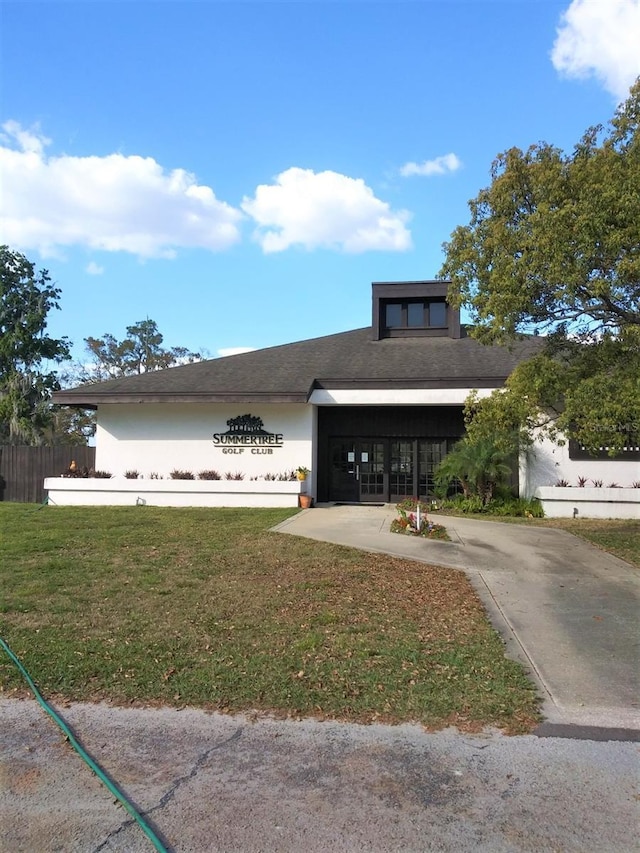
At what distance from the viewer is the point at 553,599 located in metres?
7.25

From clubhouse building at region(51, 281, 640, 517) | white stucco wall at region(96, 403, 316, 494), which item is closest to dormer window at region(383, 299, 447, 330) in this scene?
clubhouse building at region(51, 281, 640, 517)

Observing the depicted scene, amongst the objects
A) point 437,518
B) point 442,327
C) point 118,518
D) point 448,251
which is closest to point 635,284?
point 448,251

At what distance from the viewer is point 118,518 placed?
44.3ft

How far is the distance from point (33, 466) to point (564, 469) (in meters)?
15.3

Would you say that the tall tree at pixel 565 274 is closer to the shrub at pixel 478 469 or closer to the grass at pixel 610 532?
the grass at pixel 610 532

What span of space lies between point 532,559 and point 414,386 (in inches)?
315

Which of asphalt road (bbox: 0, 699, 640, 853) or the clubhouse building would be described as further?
the clubhouse building

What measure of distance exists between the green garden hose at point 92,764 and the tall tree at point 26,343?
28.1 metres

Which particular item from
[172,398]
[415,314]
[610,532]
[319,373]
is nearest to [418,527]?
[610,532]

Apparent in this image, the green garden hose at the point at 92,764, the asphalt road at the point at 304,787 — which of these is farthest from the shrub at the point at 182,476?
the asphalt road at the point at 304,787

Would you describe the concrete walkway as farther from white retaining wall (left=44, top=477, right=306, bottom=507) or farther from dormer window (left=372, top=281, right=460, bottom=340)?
dormer window (left=372, top=281, right=460, bottom=340)

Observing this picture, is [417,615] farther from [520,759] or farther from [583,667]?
[520,759]

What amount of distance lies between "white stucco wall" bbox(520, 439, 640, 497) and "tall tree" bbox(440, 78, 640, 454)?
19.2 ft

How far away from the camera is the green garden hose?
2871mm
